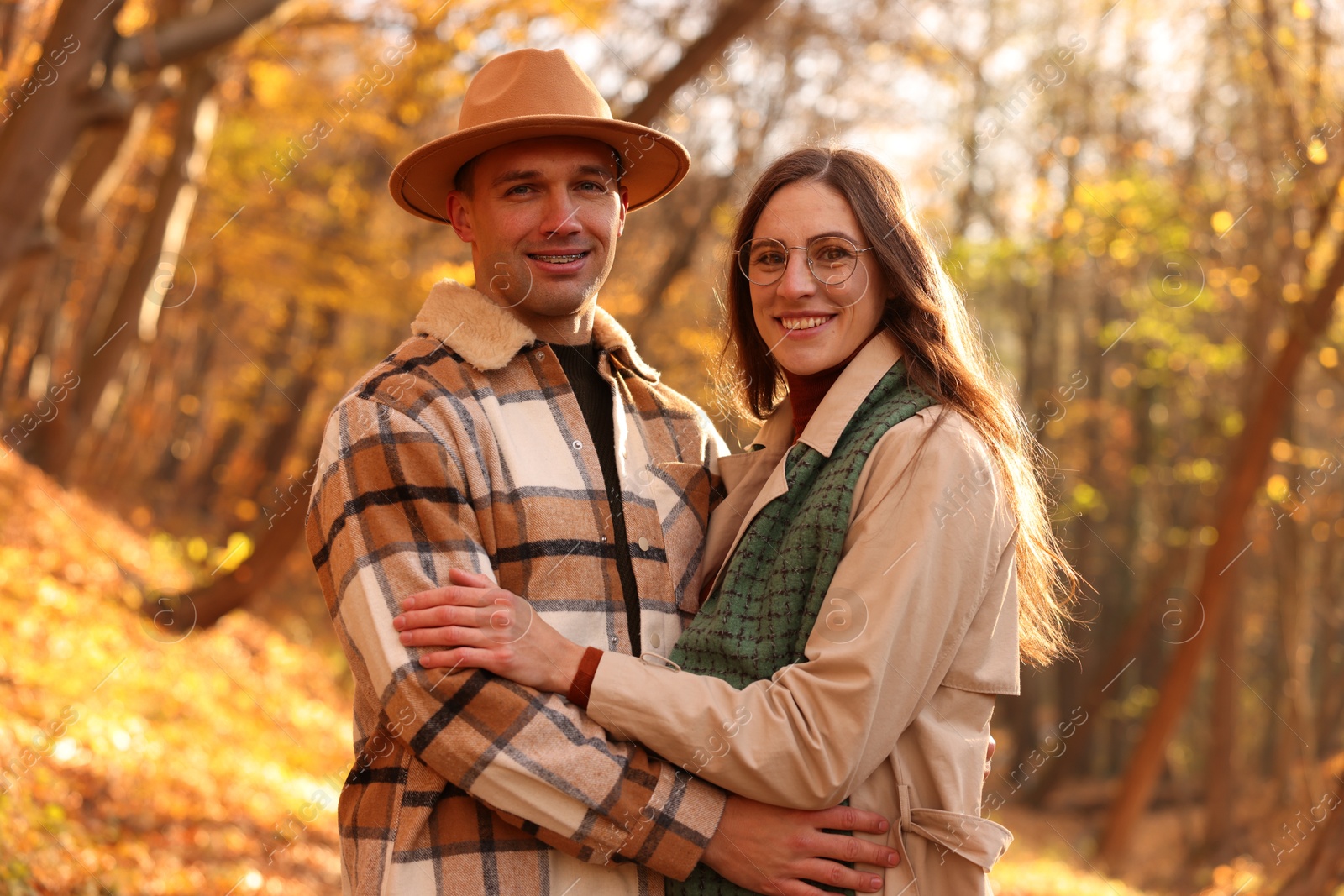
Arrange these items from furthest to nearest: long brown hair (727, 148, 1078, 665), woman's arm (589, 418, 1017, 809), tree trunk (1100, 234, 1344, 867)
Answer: tree trunk (1100, 234, 1344, 867)
long brown hair (727, 148, 1078, 665)
woman's arm (589, 418, 1017, 809)

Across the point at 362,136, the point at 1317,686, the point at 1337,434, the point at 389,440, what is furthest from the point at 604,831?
the point at 1317,686

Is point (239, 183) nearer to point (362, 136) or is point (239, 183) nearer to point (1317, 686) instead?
point (362, 136)

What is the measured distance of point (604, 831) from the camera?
90.5 inches

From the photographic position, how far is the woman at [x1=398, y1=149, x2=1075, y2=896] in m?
2.26

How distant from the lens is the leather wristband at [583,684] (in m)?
2.34

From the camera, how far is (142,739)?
277 inches

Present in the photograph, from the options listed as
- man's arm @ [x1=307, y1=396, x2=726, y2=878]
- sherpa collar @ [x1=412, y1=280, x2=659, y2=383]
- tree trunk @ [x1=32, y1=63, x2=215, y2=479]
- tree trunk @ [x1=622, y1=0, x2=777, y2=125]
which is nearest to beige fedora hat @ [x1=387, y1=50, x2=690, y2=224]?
sherpa collar @ [x1=412, y1=280, x2=659, y2=383]

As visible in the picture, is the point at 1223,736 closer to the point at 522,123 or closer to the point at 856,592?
the point at 856,592

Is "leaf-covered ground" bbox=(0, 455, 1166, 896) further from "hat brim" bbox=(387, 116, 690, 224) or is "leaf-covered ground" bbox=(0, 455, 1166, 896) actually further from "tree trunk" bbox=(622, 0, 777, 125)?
"tree trunk" bbox=(622, 0, 777, 125)

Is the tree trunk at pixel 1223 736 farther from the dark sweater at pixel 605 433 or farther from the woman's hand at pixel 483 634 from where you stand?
the woman's hand at pixel 483 634

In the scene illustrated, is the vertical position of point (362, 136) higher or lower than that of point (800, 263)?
higher

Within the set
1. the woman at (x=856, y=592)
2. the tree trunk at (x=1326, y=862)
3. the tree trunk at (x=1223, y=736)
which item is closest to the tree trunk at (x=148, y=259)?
the woman at (x=856, y=592)

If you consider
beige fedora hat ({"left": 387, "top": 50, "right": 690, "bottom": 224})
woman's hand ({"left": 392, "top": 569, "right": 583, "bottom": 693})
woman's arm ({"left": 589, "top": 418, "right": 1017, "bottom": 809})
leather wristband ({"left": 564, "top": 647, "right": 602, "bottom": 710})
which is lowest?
woman's arm ({"left": 589, "top": 418, "right": 1017, "bottom": 809})

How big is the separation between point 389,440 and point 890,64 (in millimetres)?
12416
